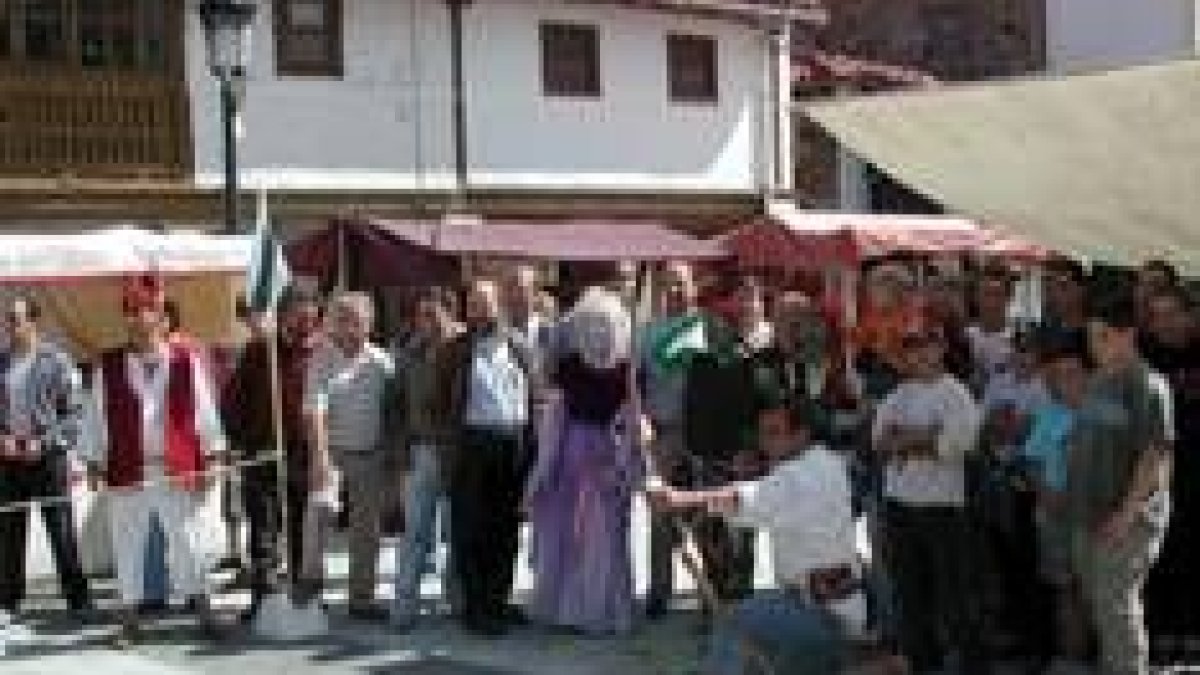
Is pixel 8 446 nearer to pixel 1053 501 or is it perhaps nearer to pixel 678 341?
pixel 678 341

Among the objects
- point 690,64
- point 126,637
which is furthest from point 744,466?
point 690,64

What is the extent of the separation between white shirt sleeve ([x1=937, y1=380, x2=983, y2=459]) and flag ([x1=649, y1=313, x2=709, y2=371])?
87.4 inches

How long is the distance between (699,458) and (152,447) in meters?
2.92

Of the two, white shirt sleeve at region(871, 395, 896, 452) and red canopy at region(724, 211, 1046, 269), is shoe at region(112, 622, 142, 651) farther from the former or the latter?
red canopy at region(724, 211, 1046, 269)

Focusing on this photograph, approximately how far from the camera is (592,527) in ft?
39.4

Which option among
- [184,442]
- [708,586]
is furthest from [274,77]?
[708,586]

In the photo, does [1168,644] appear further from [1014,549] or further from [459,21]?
[459,21]

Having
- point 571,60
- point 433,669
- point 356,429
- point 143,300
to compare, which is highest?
point 571,60

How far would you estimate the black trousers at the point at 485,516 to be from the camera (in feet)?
39.7

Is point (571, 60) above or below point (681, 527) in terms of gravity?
above

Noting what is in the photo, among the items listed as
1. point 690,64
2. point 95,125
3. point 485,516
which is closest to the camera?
point 485,516

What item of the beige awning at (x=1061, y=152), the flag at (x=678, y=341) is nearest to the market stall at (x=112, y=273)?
the flag at (x=678, y=341)

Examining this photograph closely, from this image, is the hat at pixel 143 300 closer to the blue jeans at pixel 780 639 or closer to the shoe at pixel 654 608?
the shoe at pixel 654 608

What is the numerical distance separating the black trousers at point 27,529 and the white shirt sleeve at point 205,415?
0.88 metres
